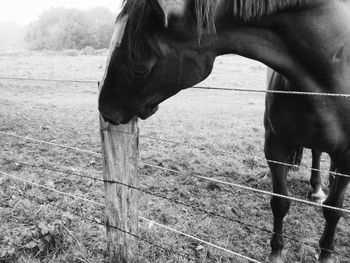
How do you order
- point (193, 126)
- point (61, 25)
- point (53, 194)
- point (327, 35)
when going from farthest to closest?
point (61, 25) → point (193, 126) → point (53, 194) → point (327, 35)

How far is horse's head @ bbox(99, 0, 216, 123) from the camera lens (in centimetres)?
149

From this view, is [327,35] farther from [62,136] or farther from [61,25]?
[61,25]

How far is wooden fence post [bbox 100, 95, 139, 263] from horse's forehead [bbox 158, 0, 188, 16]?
0.73 m

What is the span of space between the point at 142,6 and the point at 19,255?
1881 millimetres

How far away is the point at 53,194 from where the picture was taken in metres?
3.28

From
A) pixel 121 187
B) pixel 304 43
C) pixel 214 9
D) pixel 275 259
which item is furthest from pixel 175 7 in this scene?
pixel 275 259

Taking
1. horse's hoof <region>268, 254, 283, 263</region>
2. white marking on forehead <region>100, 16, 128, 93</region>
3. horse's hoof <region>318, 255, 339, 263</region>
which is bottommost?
Result: horse's hoof <region>268, 254, 283, 263</region>

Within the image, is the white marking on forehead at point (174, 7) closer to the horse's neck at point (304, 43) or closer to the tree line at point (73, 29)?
the horse's neck at point (304, 43)

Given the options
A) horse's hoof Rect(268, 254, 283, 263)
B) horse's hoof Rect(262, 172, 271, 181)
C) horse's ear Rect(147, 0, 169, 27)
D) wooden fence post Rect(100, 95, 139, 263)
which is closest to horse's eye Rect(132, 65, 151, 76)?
horse's ear Rect(147, 0, 169, 27)

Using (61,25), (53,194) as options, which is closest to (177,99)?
(53,194)

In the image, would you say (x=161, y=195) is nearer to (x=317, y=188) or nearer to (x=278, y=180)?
(x=278, y=180)

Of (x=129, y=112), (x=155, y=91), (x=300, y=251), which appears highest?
(x=155, y=91)

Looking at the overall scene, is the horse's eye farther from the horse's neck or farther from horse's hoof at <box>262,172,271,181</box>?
horse's hoof at <box>262,172,271,181</box>

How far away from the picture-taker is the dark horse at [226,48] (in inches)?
60.1
